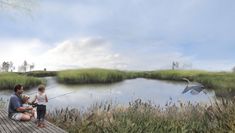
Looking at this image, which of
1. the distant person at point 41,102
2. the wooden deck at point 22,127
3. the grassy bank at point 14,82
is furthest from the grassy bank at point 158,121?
the grassy bank at point 14,82

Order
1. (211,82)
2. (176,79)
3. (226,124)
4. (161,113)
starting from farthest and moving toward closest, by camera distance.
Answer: (176,79) < (211,82) < (161,113) < (226,124)

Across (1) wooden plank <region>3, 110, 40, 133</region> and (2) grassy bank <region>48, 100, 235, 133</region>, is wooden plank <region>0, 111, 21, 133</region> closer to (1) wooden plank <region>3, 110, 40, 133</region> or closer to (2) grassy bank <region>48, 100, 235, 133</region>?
(1) wooden plank <region>3, 110, 40, 133</region>

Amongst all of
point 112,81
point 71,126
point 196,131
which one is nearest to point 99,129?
point 71,126

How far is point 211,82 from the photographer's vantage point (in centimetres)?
3491

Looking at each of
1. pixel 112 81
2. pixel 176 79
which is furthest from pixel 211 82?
pixel 176 79

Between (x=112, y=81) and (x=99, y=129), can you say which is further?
(x=112, y=81)

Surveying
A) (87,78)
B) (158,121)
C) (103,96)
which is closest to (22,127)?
(158,121)

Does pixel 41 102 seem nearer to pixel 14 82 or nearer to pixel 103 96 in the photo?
pixel 103 96

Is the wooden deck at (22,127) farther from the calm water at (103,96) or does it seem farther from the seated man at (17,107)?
the calm water at (103,96)

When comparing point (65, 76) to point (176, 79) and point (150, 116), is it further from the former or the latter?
point (150, 116)

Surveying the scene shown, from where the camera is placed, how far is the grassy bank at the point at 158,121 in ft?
24.2

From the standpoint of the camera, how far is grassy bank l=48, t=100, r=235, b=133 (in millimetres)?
7391

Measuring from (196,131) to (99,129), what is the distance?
7.00 feet

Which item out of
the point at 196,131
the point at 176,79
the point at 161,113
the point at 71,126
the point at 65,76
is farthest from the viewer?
the point at 176,79
